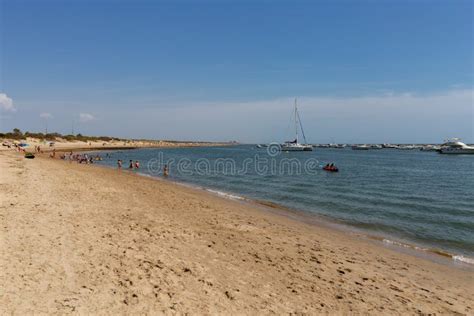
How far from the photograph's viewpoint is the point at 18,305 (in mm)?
5070

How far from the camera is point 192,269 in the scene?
750cm

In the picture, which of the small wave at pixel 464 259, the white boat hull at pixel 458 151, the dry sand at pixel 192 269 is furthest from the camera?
the white boat hull at pixel 458 151

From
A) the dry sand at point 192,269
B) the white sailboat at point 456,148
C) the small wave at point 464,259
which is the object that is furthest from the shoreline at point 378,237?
the white sailboat at point 456,148

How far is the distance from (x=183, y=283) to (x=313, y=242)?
6453 mm

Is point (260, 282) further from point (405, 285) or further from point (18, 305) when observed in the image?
point (18, 305)

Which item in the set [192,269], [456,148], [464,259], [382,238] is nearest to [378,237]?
[382,238]

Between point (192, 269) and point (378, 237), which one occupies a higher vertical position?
point (192, 269)

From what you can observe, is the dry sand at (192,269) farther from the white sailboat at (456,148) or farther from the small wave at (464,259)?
the white sailboat at (456,148)

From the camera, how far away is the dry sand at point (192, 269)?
5.80 metres

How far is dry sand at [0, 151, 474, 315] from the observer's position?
19.0ft

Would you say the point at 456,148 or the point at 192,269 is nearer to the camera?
the point at 192,269

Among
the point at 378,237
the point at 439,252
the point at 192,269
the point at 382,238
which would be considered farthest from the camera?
the point at 378,237

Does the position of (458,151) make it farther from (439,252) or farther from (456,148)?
(439,252)

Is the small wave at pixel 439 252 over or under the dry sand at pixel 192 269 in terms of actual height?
under
